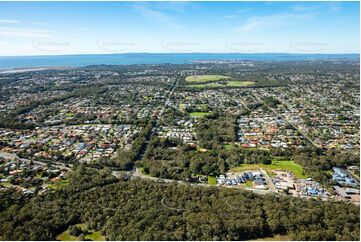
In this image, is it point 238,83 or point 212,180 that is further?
point 238,83

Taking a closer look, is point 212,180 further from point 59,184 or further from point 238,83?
point 238,83

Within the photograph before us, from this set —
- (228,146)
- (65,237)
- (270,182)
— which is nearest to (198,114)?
(228,146)

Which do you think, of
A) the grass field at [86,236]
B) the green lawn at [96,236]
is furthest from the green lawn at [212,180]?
the grass field at [86,236]

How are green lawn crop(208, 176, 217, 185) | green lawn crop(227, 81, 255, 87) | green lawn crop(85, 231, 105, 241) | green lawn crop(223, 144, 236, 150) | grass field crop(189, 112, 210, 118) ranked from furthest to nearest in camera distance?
green lawn crop(227, 81, 255, 87) < grass field crop(189, 112, 210, 118) < green lawn crop(223, 144, 236, 150) < green lawn crop(208, 176, 217, 185) < green lawn crop(85, 231, 105, 241)

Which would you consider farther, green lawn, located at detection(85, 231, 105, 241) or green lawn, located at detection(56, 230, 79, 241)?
green lawn, located at detection(56, 230, 79, 241)

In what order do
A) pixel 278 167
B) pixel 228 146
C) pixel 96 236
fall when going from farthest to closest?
pixel 228 146
pixel 278 167
pixel 96 236

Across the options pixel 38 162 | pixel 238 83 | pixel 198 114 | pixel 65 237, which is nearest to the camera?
pixel 65 237

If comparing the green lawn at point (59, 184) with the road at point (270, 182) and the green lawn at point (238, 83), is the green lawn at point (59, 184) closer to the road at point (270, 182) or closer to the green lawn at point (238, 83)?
the road at point (270, 182)

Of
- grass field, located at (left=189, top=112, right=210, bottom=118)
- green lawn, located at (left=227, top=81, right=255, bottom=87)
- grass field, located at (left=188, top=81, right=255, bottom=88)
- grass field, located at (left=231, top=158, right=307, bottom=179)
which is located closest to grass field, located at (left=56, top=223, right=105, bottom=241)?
grass field, located at (left=231, top=158, right=307, bottom=179)

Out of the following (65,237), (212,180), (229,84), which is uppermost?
(229,84)

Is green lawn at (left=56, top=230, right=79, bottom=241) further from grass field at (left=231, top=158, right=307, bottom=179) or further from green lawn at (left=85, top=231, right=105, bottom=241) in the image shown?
grass field at (left=231, top=158, right=307, bottom=179)

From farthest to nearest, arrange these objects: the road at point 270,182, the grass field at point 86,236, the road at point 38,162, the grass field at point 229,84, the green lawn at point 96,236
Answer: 1. the grass field at point 229,84
2. the road at point 38,162
3. the road at point 270,182
4. the grass field at point 86,236
5. the green lawn at point 96,236

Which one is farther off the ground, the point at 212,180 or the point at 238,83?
the point at 238,83
